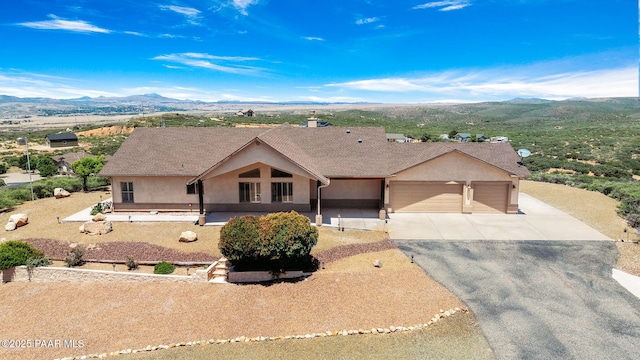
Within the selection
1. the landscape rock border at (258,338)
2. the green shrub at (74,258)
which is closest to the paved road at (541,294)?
the landscape rock border at (258,338)

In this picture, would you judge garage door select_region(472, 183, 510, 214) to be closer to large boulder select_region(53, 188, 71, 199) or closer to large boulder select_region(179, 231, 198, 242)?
large boulder select_region(179, 231, 198, 242)

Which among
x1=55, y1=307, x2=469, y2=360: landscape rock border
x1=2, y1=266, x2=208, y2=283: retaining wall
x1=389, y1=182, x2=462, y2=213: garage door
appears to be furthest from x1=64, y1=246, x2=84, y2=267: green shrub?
x1=389, y1=182, x2=462, y2=213: garage door

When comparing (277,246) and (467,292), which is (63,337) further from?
(467,292)

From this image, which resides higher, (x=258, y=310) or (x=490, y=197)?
(x=490, y=197)

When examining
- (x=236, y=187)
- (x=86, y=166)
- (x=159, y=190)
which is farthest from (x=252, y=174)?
(x=86, y=166)

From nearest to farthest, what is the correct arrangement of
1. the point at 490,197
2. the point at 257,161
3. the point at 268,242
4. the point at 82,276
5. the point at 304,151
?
the point at 268,242 < the point at 82,276 < the point at 257,161 < the point at 490,197 < the point at 304,151

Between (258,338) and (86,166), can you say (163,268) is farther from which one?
(86,166)

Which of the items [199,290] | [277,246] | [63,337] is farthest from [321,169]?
[63,337]

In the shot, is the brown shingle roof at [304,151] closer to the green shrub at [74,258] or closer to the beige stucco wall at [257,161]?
the beige stucco wall at [257,161]
